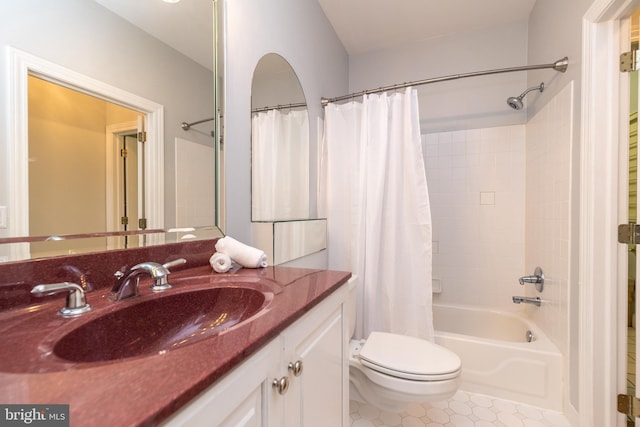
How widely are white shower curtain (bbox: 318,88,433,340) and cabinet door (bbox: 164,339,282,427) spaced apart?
128cm

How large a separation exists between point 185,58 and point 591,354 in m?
2.10

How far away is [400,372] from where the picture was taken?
1.21m

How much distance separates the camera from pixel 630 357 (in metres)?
1.30

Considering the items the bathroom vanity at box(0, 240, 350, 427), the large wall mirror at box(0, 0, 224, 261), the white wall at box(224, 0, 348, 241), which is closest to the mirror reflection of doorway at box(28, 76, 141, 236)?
the large wall mirror at box(0, 0, 224, 261)

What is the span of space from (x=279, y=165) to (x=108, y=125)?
2.74ft

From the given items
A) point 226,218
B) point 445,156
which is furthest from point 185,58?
point 445,156

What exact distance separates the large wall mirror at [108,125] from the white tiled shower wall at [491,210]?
1.91 meters

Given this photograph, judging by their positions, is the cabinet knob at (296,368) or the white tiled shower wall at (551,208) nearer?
the cabinet knob at (296,368)

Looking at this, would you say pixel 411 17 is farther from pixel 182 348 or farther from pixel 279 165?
pixel 182 348

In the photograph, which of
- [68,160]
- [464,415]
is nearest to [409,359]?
[464,415]

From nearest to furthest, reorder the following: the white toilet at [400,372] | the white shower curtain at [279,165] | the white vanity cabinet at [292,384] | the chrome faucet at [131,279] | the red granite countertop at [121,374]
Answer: the red granite countertop at [121,374] < the white vanity cabinet at [292,384] < the chrome faucet at [131,279] < the white toilet at [400,372] < the white shower curtain at [279,165]

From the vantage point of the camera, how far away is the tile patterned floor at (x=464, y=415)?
1.43 metres

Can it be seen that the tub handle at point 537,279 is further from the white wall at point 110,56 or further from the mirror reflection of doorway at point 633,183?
the white wall at point 110,56

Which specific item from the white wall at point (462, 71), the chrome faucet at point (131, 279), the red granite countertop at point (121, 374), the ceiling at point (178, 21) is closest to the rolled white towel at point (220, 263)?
the chrome faucet at point (131, 279)
